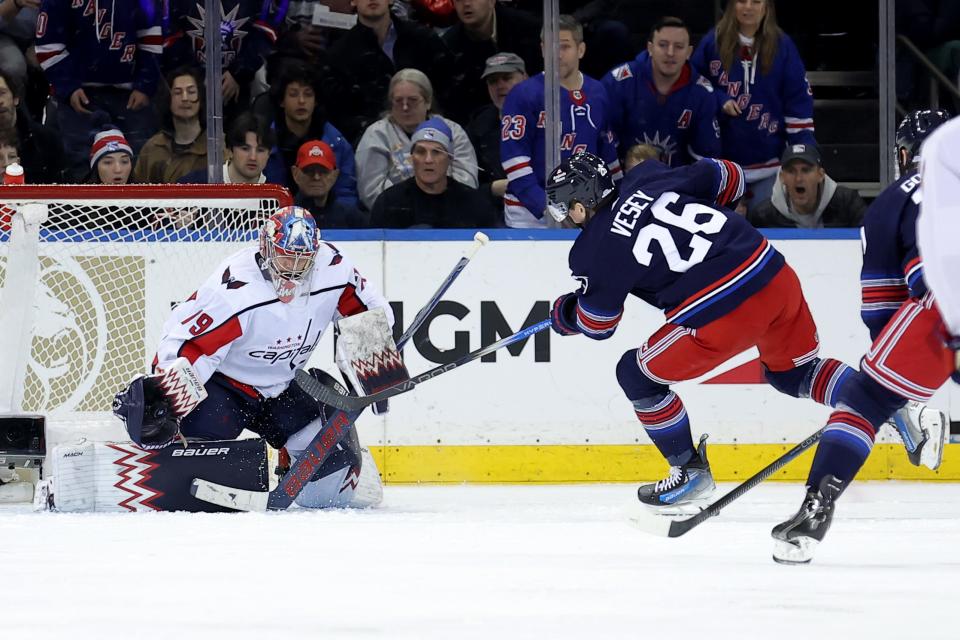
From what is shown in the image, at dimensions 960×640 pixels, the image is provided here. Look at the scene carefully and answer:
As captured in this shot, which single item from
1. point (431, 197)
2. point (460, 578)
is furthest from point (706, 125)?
point (460, 578)

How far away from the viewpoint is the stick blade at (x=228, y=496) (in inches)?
170

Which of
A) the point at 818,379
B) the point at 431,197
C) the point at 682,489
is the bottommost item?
the point at 682,489

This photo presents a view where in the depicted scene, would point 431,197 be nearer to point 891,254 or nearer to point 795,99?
point 795,99

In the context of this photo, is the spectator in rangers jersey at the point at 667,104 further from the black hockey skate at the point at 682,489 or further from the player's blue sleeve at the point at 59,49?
the player's blue sleeve at the point at 59,49

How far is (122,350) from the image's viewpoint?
5109mm

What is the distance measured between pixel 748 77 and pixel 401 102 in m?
1.31

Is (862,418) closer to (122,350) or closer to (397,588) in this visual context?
(397,588)

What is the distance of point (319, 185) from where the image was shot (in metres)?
5.55

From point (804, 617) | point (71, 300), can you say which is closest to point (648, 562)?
→ point (804, 617)

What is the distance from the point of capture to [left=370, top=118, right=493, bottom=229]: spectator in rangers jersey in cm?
548

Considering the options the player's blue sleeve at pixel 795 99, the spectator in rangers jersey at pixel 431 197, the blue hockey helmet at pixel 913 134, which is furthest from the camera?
the player's blue sleeve at pixel 795 99

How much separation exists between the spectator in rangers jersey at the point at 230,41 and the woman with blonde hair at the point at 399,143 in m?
0.50

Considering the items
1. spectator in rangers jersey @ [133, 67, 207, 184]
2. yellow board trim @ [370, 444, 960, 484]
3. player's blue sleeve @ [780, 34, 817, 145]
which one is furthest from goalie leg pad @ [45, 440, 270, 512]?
player's blue sleeve @ [780, 34, 817, 145]

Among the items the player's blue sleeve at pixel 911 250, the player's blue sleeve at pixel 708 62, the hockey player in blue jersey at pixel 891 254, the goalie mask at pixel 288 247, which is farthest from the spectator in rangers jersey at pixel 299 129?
the player's blue sleeve at pixel 911 250
